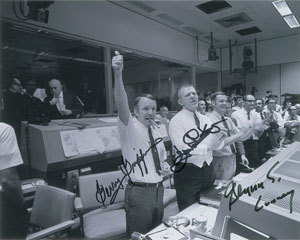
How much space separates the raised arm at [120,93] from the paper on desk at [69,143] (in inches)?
37.6

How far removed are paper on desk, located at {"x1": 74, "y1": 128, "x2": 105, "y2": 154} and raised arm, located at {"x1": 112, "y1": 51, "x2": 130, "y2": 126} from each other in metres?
0.98

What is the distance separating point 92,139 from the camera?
246 cm

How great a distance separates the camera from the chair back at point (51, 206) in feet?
5.40

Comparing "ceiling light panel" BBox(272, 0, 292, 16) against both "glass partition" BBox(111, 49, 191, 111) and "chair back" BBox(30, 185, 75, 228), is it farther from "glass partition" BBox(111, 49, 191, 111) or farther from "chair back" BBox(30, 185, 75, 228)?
"chair back" BBox(30, 185, 75, 228)

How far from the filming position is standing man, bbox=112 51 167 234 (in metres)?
1.52

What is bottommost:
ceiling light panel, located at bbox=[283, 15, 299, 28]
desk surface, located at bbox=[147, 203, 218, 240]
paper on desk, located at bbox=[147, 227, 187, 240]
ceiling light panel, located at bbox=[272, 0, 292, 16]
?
desk surface, located at bbox=[147, 203, 218, 240]

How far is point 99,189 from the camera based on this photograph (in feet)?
6.81

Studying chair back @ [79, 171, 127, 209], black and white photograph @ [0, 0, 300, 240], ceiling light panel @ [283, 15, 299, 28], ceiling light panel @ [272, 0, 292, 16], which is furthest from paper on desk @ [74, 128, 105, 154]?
ceiling light panel @ [283, 15, 299, 28]

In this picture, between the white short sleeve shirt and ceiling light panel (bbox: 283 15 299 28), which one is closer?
the white short sleeve shirt

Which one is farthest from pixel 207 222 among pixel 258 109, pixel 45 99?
pixel 258 109

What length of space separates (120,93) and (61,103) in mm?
2211

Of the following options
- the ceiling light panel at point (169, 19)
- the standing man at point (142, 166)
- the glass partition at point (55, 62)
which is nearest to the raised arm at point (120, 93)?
the standing man at point (142, 166)

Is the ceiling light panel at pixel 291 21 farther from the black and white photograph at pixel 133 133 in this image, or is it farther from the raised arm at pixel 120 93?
the raised arm at pixel 120 93

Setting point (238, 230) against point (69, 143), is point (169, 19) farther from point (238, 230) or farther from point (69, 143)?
point (238, 230)
